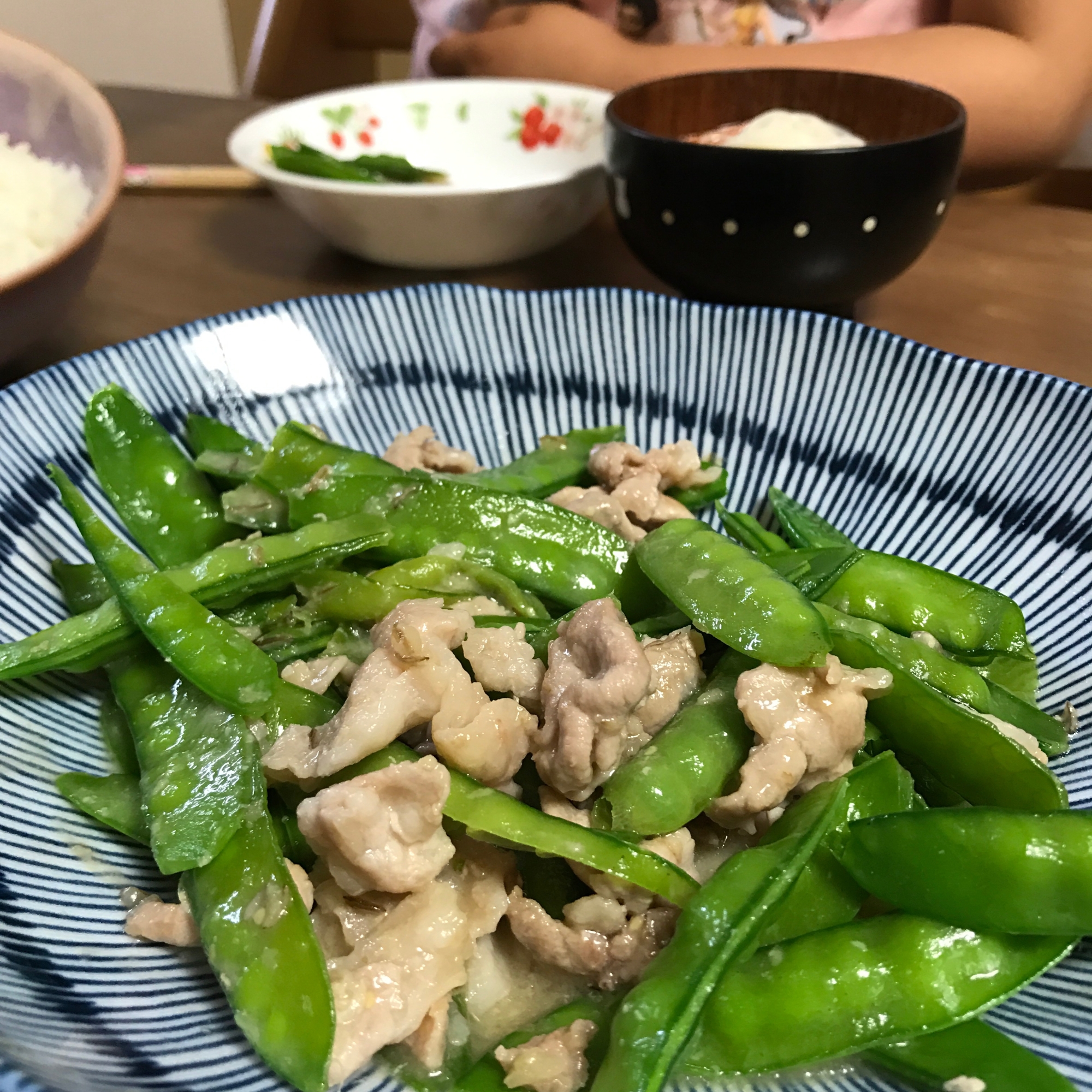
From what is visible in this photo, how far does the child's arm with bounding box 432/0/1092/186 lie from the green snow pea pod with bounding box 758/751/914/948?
3759 millimetres

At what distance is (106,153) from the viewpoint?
283 cm

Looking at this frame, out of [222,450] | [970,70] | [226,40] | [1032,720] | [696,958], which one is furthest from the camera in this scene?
[226,40]

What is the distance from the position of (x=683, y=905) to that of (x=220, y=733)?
0.81m

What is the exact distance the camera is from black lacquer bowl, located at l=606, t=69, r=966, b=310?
8.28 feet

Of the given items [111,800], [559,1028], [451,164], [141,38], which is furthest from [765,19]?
[141,38]

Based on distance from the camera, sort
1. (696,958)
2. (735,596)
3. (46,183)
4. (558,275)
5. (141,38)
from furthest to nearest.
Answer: (141,38) → (558,275) → (46,183) → (735,596) → (696,958)

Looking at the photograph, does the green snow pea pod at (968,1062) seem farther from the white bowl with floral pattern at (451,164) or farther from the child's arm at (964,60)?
the child's arm at (964,60)

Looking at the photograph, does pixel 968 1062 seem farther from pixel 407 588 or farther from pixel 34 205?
pixel 34 205

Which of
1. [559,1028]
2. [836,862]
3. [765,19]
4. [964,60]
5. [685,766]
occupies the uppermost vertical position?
[765,19]

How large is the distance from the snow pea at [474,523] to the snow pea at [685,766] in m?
0.38

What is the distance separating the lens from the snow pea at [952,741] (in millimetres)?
1445

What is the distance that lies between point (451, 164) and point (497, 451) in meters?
1.97

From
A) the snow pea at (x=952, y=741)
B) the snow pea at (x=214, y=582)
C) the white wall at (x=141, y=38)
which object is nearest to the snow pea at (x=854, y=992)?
the snow pea at (x=952, y=741)

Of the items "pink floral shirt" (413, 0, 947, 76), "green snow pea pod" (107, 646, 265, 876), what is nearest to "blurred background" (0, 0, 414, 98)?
"pink floral shirt" (413, 0, 947, 76)
